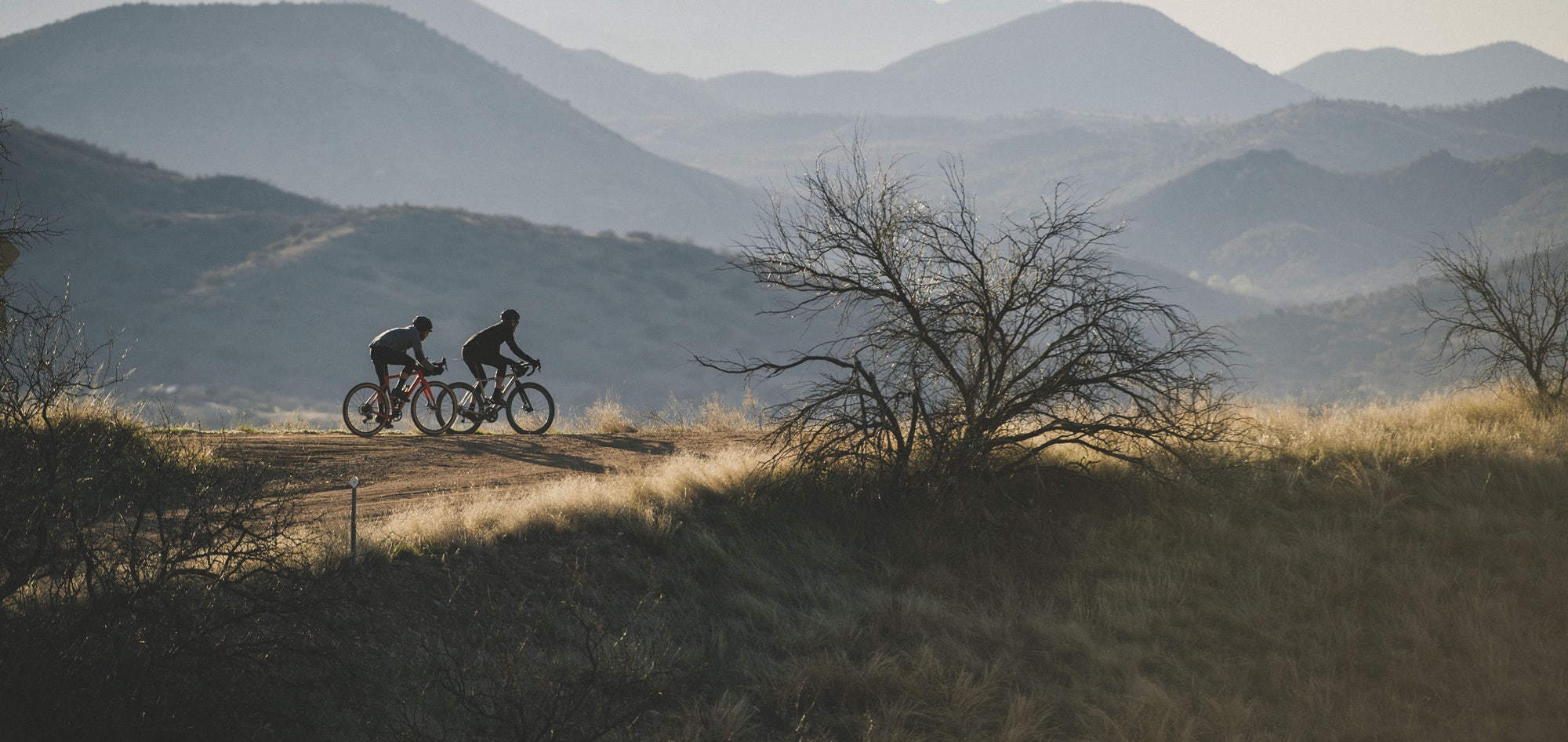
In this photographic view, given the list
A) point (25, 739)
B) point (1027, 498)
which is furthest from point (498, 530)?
point (1027, 498)

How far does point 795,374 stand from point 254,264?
6496 cm

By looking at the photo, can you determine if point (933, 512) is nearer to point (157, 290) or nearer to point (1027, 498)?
point (1027, 498)

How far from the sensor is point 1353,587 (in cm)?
1093

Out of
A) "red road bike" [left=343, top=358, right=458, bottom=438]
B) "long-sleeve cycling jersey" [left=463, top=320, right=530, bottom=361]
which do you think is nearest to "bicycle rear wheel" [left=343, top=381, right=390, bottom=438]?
"red road bike" [left=343, top=358, right=458, bottom=438]

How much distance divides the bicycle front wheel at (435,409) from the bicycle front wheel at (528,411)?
0.82m

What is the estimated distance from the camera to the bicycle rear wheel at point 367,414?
1480cm

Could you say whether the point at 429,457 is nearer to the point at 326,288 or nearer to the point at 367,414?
the point at 367,414

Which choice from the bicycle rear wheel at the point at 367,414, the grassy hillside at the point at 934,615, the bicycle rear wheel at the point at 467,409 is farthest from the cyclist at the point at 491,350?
the grassy hillside at the point at 934,615

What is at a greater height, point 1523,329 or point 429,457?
point 1523,329

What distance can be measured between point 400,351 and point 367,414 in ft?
3.41

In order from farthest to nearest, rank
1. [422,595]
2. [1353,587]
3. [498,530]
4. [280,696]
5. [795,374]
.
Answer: [795,374] → [1353,587] → [498,530] → [422,595] → [280,696]

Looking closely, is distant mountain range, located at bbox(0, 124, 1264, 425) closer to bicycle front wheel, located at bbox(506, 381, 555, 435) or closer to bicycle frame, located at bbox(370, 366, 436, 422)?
bicycle front wheel, located at bbox(506, 381, 555, 435)

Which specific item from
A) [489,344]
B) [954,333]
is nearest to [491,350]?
[489,344]

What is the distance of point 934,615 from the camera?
995 centimetres
